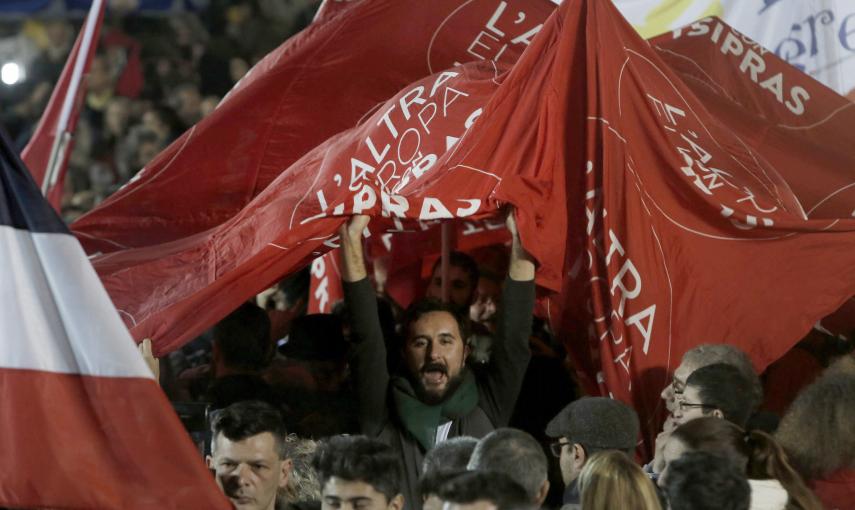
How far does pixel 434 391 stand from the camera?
14.3ft

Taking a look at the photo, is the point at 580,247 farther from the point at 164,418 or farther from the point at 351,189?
the point at 164,418

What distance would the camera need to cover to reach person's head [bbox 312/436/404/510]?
11.9 ft

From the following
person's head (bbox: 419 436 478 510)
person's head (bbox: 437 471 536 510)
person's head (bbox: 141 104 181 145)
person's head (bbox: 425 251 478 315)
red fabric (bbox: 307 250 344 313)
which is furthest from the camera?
person's head (bbox: 141 104 181 145)

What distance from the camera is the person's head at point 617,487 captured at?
11.3ft

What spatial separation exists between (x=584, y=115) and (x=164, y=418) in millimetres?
1853

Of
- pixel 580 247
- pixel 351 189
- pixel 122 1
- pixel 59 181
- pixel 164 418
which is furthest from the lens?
pixel 122 1

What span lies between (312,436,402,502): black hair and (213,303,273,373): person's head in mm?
1268

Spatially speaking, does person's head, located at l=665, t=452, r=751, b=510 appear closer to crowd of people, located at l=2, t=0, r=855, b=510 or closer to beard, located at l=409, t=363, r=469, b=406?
crowd of people, located at l=2, t=0, r=855, b=510

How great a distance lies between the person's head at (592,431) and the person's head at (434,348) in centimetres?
40

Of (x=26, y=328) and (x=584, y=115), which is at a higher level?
(x=584, y=115)

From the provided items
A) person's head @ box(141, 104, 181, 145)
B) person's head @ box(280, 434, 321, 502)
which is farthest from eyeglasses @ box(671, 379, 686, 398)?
person's head @ box(141, 104, 181, 145)

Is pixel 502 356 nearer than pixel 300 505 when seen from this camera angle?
No

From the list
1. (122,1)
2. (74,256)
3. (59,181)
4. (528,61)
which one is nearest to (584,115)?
(528,61)

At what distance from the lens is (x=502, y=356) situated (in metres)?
4.46
